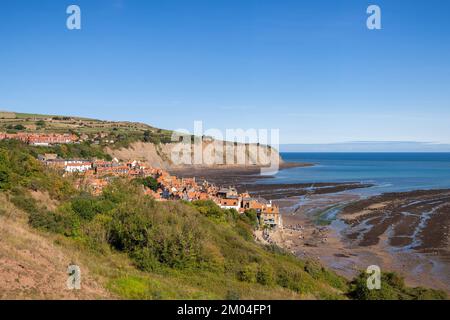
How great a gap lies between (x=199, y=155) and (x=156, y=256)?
141m

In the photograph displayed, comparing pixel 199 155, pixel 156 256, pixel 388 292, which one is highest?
pixel 199 155

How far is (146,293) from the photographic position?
1348 centimetres

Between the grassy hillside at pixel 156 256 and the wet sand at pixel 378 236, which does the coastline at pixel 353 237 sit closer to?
the wet sand at pixel 378 236

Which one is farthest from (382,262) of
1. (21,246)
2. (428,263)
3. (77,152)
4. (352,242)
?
(77,152)

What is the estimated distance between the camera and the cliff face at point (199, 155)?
127944 mm

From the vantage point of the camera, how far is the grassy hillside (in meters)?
15.5

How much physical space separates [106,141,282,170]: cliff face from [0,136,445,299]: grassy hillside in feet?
296

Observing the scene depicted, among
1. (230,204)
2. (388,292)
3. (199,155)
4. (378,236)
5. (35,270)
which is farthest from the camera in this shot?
(199,155)

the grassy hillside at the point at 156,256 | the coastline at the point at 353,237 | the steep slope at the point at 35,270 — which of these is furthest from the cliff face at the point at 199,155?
the steep slope at the point at 35,270

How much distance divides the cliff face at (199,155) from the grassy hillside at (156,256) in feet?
296

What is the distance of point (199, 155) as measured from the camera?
16050 centimetres

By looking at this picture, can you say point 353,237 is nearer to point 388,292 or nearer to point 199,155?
point 388,292

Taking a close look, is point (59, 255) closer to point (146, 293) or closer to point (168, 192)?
point (146, 293)

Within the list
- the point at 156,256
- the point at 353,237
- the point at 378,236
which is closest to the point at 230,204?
the point at 353,237
